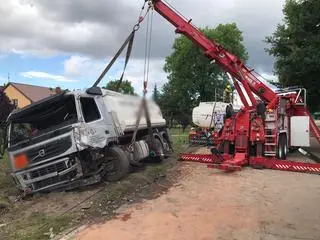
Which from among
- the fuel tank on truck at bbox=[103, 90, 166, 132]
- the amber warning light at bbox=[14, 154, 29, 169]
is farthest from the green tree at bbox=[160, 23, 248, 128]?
the amber warning light at bbox=[14, 154, 29, 169]

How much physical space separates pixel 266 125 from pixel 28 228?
984cm

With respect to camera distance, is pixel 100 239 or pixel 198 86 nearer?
pixel 100 239

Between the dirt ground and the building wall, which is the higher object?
the building wall

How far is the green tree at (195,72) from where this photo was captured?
6769 cm

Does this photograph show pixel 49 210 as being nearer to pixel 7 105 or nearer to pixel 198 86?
pixel 7 105

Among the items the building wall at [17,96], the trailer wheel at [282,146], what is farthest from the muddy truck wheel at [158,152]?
the building wall at [17,96]

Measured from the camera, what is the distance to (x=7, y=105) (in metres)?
30.5

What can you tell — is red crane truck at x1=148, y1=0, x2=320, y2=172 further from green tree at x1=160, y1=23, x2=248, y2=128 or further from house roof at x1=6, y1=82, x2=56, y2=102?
house roof at x1=6, y1=82, x2=56, y2=102

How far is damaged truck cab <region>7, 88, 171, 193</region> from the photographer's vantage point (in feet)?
39.0

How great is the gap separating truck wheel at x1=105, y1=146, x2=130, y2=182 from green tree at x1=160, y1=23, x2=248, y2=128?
170ft

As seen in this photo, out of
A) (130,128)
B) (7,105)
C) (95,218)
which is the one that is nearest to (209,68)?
(7,105)

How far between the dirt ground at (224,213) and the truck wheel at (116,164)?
1427 millimetres

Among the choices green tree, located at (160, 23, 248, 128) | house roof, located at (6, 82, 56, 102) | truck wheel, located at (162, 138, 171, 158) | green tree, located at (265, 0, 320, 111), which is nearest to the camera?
truck wheel, located at (162, 138, 171, 158)

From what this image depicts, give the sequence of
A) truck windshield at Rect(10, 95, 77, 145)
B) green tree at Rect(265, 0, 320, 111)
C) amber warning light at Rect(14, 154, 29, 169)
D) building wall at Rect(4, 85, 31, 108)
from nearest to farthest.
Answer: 1. amber warning light at Rect(14, 154, 29, 169)
2. truck windshield at Rect(10, 95, 77, 145)
3. green tree at Rect(265, 0, 320, 111)
4. building wall at Rect(4, 85, 31, 108)
